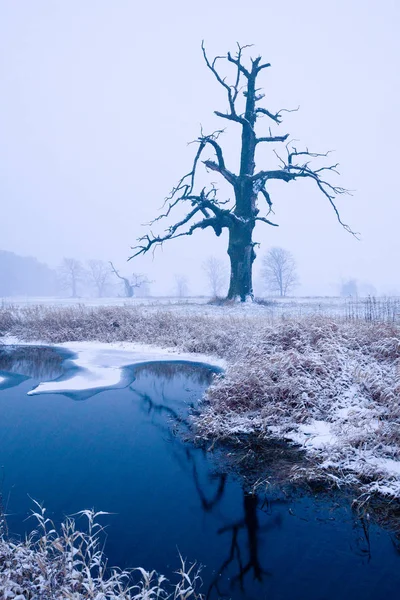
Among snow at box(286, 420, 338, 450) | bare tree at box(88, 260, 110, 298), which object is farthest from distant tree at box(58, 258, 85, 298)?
snow at box(286, 420, 338, 450)

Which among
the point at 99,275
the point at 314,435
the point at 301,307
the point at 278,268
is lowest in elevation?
the point at 314,435

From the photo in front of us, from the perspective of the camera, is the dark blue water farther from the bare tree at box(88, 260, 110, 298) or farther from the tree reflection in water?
the bare tree at box(88, 260, 110, 298)

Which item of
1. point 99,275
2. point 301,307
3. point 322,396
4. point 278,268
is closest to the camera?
point 322,396

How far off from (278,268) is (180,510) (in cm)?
5361

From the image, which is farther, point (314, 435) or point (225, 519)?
point (314, 435)

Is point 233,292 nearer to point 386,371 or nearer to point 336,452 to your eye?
point 386,371

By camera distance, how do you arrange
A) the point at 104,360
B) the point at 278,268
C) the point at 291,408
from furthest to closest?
1. the point at 278,268
2. the point at 104,360
3. the point at 291,408

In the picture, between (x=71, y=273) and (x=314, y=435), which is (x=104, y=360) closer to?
(x=314, y=435)

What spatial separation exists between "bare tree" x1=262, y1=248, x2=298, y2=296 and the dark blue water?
50.3 meters

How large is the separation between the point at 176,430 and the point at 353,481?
3.10 meters

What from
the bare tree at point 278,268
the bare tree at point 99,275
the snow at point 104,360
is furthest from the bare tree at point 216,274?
the snow at point 104,360

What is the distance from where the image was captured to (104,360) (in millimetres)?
12453

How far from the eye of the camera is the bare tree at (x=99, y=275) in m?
76.1

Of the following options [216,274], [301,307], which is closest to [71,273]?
[216,274]
